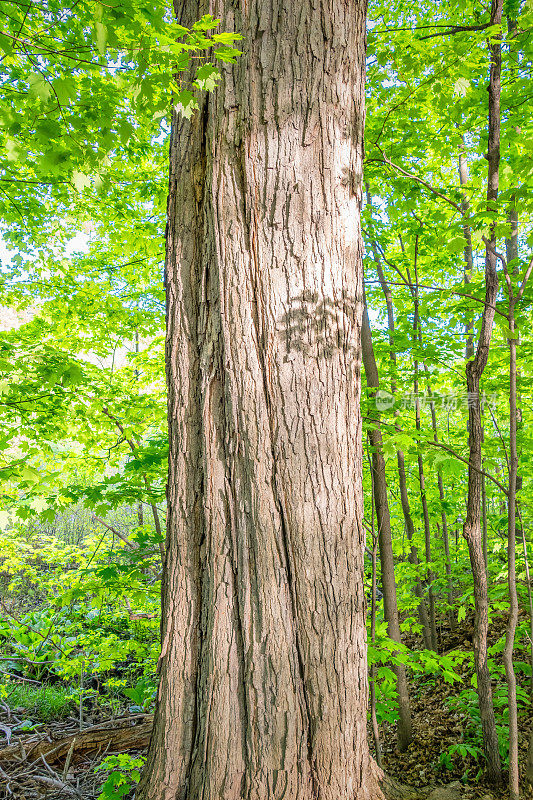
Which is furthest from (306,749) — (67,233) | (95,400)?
(67,233)

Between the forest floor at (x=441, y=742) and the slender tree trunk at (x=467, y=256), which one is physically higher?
the slender tree trunk at (x=467, y=256)

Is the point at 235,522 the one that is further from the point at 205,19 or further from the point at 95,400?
the point at 95,400

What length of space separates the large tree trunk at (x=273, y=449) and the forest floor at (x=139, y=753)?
6.31 feet

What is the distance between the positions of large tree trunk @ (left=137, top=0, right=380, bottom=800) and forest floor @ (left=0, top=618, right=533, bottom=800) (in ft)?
6.31

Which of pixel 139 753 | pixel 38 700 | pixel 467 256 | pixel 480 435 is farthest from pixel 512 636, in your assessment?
pixel 38 700

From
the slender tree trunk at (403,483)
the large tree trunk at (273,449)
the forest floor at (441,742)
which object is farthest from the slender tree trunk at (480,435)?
the slender tree trunk at (403,483)

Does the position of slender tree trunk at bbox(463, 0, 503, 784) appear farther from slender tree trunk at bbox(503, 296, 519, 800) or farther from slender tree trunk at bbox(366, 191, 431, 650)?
slender tree trunk at bbox(366, 191, 431, 650)

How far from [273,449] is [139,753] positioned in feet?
9.82

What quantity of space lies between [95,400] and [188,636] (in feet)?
11.1

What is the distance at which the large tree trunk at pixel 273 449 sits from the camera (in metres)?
1.33

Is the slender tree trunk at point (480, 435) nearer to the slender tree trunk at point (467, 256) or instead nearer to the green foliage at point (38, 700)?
the slender tree trunk at point (467, 256)

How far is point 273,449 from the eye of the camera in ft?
4.58

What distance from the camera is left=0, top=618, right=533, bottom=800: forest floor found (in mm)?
2688

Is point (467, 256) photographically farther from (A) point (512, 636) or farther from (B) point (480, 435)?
(A) point (512, 636)
